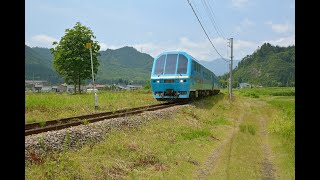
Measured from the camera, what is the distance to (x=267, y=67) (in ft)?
536

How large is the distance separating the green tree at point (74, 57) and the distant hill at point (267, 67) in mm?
100687

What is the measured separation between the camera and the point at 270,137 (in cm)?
1411

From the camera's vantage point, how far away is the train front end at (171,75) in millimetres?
20859

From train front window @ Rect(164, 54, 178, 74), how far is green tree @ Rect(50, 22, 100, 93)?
94.2ft

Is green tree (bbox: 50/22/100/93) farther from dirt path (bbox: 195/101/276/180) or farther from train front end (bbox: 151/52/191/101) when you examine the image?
dirt path (bbox: 195/101/276/180)

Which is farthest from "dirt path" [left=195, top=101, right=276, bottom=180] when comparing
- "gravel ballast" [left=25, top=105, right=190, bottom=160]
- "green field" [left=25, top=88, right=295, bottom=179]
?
"gravel ballast" [left=25, top=105, right=190, bottom=160]

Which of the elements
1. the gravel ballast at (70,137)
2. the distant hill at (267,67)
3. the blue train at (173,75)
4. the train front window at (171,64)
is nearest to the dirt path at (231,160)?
the gravel ballast at (70,137)

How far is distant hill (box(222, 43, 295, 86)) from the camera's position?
14088cm

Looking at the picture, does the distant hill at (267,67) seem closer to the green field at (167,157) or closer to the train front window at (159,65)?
the train front window at (159,65)

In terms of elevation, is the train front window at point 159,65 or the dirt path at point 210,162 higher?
the train front window at point 159,65

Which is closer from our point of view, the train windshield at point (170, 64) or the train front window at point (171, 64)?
the train windshield at point (170, 64)

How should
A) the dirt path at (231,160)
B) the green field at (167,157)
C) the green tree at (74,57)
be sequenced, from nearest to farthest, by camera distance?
the green field at (167,157) → the dirt path at (231,160) → the green tree at (74,57)

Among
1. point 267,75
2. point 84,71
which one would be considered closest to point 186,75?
point 84,71
